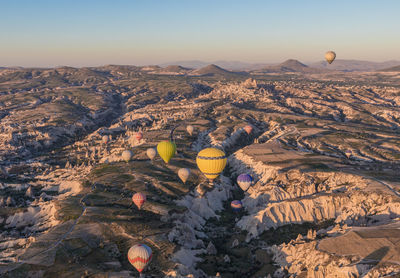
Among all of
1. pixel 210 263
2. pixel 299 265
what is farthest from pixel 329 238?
pixel 210 263

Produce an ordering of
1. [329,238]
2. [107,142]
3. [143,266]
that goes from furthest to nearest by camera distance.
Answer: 1. [107,142]
2. [329,238]
3. [143,266]

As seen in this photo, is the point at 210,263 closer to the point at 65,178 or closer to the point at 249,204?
the point at 249,204

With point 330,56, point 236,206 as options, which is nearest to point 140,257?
point 236,206

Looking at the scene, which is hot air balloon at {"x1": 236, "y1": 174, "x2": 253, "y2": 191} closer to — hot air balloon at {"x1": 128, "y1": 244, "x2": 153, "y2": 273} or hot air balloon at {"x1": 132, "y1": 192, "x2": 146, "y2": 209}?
hot air balloon at {"x1": 132, "y1": 192, "x2": 146, "y2": 209}

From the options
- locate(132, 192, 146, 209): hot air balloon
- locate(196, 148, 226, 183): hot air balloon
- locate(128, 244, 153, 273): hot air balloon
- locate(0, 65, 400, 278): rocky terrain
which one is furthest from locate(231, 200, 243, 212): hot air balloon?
locate(128, 244, 153, 273): hot air balloon

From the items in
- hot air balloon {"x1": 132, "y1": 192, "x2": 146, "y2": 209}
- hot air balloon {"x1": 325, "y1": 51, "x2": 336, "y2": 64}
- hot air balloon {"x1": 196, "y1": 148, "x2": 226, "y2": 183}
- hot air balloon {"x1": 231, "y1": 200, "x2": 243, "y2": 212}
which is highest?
hot air balloon {"x1": 325, "y1": 51, "x2": 336, "y2": 64}

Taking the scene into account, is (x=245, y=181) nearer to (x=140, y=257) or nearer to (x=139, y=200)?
(x=139, y=200)

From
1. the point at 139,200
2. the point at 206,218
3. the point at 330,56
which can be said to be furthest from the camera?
the point at 330,56

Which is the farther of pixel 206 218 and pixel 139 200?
pixel 206 218

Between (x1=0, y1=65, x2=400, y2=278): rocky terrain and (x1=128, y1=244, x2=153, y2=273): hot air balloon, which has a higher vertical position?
(x1=128, y1=244, x2=153, y2=273): hot air balloon
